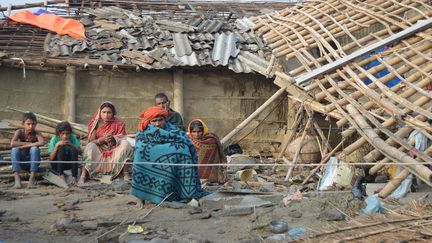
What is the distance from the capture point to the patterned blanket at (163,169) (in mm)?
6039

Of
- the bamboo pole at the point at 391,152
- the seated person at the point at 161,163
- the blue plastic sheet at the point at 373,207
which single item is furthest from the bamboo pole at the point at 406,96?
the seated person at the point at 161,163

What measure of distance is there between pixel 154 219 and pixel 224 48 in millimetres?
5654

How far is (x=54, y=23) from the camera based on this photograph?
11195 millimetres

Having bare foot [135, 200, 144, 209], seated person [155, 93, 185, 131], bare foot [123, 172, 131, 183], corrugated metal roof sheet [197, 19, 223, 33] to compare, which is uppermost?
corrugated metal roof sheet [197, 19, 223, 33]

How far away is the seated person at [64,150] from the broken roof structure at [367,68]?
2.99 metres

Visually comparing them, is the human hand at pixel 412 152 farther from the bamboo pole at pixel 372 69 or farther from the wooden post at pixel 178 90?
the wooden post at pixel 178 90

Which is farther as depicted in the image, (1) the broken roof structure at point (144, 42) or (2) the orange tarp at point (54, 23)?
(2) the orange tarp at point (54, 23)

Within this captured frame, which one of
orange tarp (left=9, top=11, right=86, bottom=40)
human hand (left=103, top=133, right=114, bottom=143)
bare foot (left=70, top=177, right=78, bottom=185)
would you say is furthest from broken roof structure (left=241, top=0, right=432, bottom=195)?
orange tarp (left=9, top=11, right=86, bottom=40)

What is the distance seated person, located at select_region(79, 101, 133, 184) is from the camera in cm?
763

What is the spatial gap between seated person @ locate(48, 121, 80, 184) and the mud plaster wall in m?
2.82

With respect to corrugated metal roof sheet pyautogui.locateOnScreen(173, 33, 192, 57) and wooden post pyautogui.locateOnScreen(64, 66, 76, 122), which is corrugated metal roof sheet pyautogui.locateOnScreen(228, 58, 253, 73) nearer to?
corrugated metal roof sheet pyautogui.locateOnScreen(173, 33, 192, 57)

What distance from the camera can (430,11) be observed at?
8820 mm

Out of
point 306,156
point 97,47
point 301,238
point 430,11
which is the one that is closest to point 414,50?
point 430,11

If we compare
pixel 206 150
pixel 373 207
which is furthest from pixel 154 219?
pixel 206 150
